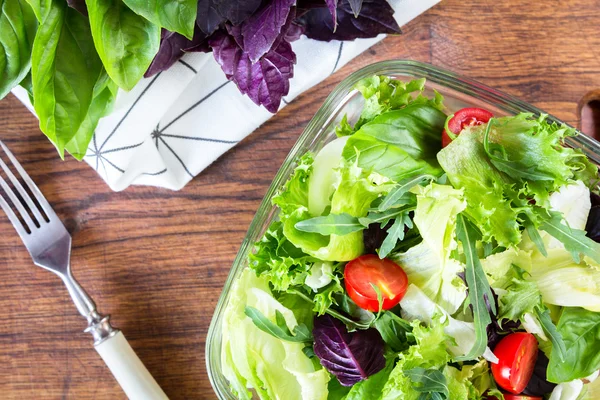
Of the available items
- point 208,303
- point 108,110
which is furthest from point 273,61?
point 208,303

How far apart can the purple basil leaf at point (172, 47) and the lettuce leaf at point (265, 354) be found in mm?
329

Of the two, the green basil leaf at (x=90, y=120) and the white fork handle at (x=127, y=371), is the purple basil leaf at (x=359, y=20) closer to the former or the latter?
the green basil leaf at (x=90, y=120)

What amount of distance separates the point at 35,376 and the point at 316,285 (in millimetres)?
575

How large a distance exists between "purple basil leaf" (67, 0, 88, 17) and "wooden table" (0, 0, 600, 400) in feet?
1.11

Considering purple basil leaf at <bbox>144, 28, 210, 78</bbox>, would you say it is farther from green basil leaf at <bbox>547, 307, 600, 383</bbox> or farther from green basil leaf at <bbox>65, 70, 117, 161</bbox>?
green basil leaf at <bbox>547, 307, 600, 383</bbox>

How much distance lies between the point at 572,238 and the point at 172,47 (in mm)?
600

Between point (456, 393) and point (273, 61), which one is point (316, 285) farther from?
point (273, 61)

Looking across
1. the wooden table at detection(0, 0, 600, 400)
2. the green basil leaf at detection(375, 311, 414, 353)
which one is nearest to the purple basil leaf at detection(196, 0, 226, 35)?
the wooden table at detection(0, 0, 600, 400)

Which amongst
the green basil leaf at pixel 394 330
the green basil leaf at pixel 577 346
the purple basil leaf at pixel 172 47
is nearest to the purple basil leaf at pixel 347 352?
the green basil leaf at pixel 394 330

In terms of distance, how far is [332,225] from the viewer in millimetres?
731

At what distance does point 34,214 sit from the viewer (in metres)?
1.01

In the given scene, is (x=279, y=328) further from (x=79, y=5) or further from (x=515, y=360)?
(x=79, y=5)

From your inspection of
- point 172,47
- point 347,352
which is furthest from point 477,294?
point 172,47

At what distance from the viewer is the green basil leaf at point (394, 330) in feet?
2.56
